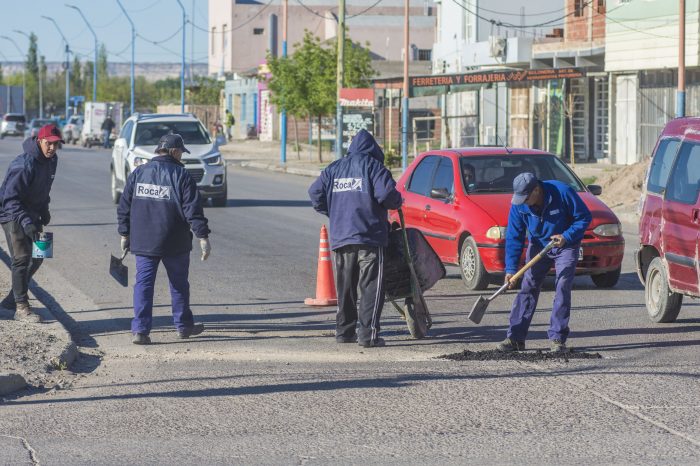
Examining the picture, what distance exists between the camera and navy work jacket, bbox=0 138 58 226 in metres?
11.2

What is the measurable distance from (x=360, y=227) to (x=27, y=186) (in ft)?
10.7

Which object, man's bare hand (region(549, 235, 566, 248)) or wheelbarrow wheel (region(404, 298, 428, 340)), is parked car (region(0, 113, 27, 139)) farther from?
man's bare hand (region(549, 235, 566, 248))

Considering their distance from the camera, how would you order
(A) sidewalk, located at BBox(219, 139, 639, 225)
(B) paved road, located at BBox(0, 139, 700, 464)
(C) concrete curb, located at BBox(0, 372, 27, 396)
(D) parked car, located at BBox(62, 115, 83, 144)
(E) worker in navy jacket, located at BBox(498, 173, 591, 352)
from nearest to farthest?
(B) paved road, located at BBox(0, 139, 700, 464), (C) concrete curb, located at BBox(0, 372, 27, 396), (E) worker in navy jacket, located at BBox(498, 173, 591, 352), (A) sidewalk, located at BBox(219, 139, 639, 225), (D) parked car, located at BBox(62, 115, 83, 144)

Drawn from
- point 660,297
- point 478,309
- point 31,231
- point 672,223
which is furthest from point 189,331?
point 672,223

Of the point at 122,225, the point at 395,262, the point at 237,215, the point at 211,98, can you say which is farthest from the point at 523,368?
the point at 211,98

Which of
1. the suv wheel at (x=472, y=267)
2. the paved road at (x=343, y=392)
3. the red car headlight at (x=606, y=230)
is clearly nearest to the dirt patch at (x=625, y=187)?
the red car headlight at (x=606, y=230)

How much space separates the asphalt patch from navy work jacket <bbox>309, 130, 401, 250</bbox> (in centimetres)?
123

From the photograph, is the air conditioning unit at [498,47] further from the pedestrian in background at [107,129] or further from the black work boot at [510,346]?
the black work boot at [510,346]

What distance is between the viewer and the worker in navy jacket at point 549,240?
9625 millimetres

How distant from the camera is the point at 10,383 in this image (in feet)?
27.7

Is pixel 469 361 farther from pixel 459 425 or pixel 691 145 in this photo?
pixel 691 145

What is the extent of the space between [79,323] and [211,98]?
8048cm

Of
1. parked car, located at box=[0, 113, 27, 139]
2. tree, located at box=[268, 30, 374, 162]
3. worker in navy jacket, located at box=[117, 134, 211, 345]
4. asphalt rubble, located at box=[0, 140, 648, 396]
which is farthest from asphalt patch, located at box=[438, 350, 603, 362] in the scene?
parked car, located at box=[0, 113, 27, 139]

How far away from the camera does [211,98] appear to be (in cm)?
9100
